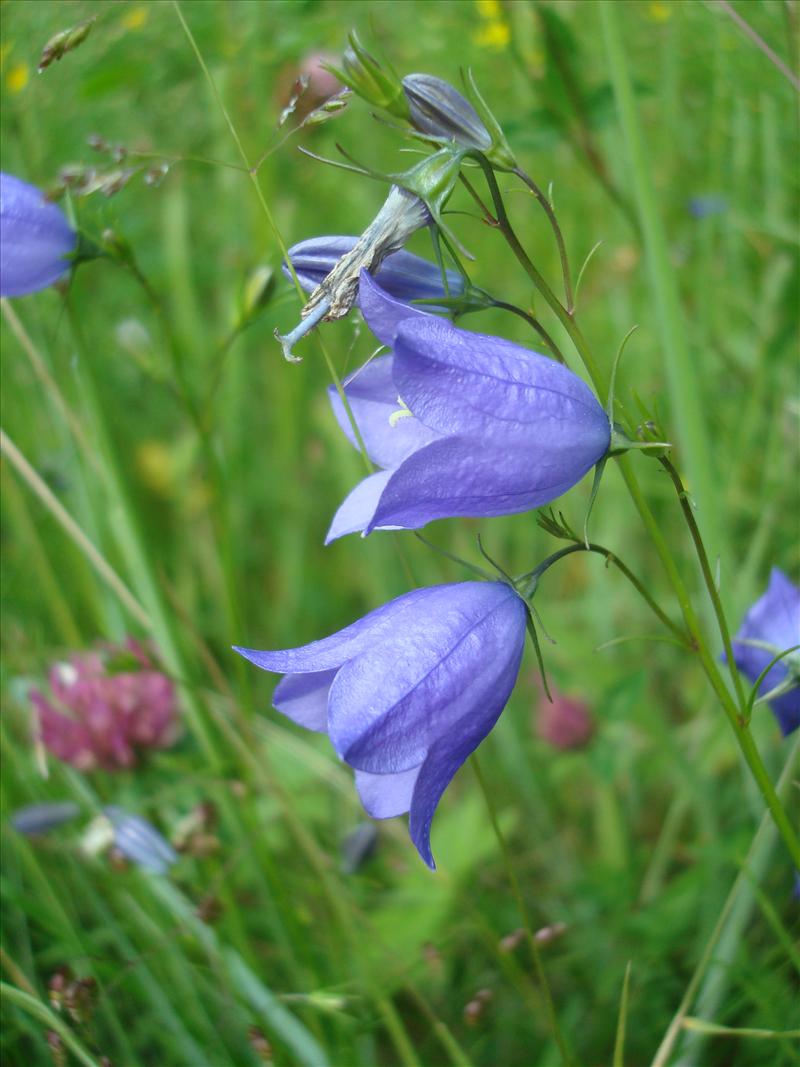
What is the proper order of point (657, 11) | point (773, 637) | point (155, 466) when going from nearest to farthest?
point (773, 637)
point (657, 11)
point (155, 466)

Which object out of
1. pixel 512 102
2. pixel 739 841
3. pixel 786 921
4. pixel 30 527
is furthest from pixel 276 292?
pixel 512 102

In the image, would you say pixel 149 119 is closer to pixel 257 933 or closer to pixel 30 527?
pixel 30 527

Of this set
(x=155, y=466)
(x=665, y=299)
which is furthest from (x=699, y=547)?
(x=155, y=466)

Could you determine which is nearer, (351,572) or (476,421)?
(476,421)

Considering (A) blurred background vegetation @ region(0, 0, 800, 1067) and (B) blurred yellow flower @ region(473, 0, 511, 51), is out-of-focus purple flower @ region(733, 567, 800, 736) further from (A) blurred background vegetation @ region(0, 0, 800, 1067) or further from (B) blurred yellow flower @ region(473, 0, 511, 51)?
(B) blurred yellow flower @ region(473, 0, 511, 51)

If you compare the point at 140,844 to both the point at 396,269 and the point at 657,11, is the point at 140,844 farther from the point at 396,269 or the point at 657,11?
the point at 657,11

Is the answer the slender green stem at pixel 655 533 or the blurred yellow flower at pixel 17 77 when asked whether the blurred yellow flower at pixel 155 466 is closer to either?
the blurred yellow flower at pixel 17 77
